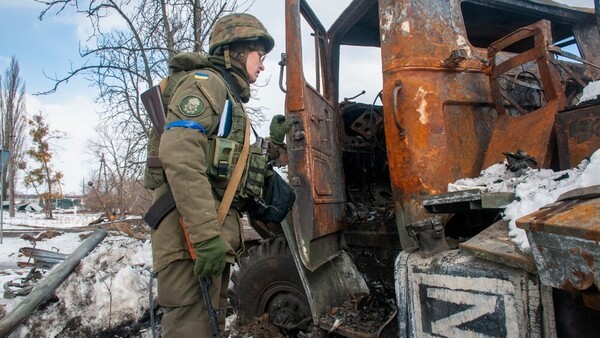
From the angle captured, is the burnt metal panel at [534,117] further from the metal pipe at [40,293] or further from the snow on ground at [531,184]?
the metal pipe at [40,293]

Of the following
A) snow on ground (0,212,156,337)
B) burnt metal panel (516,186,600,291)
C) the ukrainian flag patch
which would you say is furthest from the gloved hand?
snow on ground (0,212,156,337)

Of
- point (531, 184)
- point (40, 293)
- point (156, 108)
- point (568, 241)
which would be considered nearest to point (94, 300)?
point (40, 293)

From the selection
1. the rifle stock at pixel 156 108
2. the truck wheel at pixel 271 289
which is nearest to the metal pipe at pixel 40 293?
the truck wheel at pixel 271 289

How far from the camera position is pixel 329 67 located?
3775 millimetres

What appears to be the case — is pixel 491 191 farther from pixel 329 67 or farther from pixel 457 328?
pixel 329 67

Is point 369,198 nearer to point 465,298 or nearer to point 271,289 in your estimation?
point 271,289

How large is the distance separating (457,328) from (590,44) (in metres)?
3.13

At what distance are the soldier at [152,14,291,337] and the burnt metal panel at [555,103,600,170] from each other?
1527mm

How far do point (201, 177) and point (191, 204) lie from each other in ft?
0.42

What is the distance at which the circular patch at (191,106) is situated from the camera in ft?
6.57

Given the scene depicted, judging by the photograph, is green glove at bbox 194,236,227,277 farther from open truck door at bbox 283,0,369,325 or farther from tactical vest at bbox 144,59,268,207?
open truck door at bbox 283,0,369,325

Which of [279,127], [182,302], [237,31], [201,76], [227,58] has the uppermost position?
[237,31]

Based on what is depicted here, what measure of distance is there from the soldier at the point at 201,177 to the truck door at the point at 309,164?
50 centimetres

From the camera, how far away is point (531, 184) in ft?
A: 5.88
